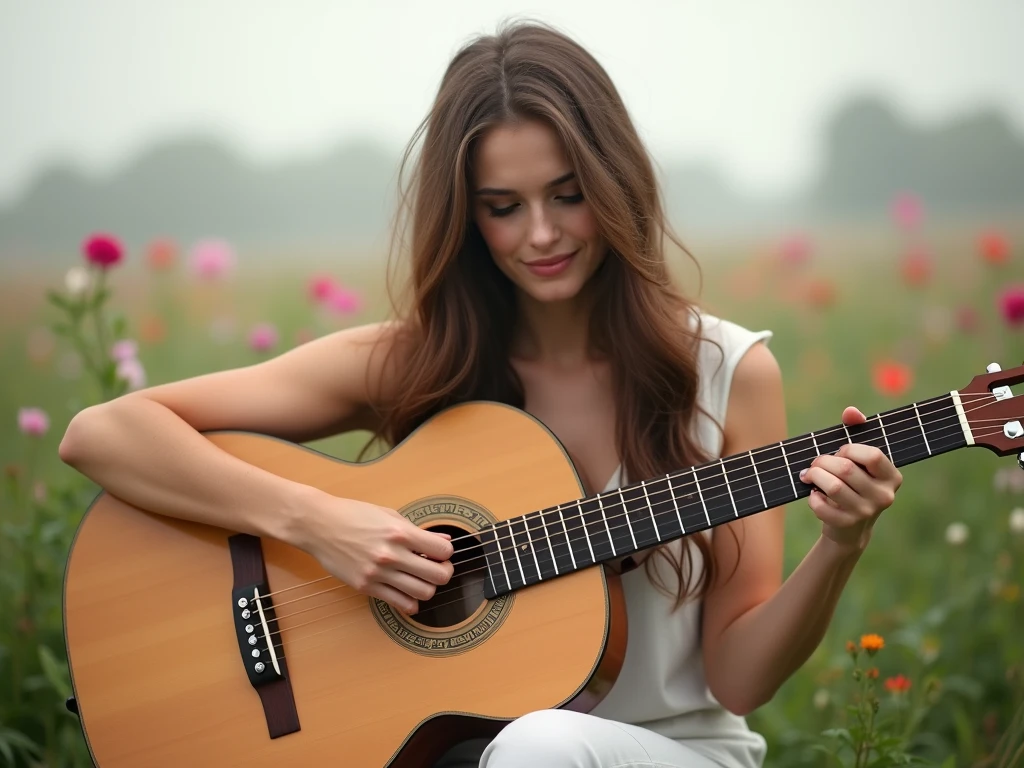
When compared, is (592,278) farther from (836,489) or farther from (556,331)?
(836,489)

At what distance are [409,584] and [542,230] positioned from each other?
2.29 feet

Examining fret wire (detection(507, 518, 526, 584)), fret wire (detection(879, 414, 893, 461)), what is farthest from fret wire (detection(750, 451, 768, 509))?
fret wire (detection(507, 518, 526, 584))

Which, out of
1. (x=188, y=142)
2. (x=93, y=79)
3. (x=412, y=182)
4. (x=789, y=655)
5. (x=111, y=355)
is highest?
(x=93, y=79)

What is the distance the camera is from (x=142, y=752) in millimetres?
1770

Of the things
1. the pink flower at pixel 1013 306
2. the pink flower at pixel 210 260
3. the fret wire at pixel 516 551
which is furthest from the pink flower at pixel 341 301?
the pink flower at pixel 1013 306

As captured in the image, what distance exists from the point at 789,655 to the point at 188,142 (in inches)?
138

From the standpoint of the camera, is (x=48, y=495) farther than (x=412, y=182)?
Yes

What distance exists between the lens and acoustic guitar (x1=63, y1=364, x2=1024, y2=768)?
5.32 feet

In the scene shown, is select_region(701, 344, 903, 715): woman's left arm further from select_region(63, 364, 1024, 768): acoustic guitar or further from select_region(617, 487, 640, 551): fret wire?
select_region(617, 487, 640, 551): fret wire

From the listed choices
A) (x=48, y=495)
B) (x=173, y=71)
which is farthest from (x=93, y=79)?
(x=48, y=495)

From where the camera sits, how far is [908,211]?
385 centimetres

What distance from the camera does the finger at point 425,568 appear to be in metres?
1.70

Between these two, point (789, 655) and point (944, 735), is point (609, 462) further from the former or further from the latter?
point (944, 735)

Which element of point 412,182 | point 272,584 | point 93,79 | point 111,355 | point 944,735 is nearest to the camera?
point 272,584
